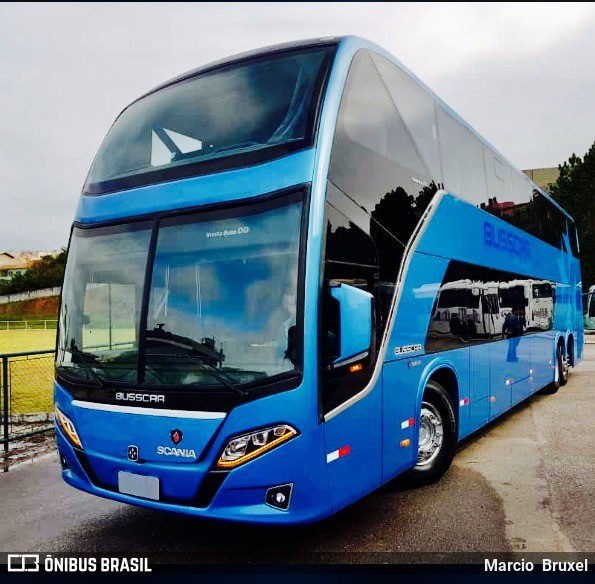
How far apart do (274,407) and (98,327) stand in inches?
65.1

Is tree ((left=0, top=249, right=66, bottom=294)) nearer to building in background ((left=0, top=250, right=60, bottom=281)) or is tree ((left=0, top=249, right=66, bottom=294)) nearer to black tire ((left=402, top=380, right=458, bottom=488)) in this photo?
building in background ((left=0, top=250, right=60, bottom=281))

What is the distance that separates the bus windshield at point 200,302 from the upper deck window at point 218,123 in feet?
1.57

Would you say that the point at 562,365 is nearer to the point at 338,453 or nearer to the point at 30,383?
the point at 338,453

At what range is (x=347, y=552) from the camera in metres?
4.11

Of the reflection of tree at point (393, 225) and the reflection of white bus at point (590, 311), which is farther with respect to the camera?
the reflection of white bus at point (590, 311)

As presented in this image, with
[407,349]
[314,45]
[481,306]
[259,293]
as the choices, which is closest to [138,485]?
[259,293]

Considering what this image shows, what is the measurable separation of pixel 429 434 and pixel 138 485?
3.07 m

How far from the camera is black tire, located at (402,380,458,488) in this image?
18.3ft

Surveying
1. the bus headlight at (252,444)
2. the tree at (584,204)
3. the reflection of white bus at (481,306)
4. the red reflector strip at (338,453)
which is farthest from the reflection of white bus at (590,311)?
the bus headlight at (252,444)

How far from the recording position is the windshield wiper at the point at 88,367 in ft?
13.4

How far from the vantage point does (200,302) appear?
12.8 feet

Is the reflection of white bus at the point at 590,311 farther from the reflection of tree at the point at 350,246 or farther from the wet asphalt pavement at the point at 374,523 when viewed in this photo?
the reflection of tree at the point at 350,246

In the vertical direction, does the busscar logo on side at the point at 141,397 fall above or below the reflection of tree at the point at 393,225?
below

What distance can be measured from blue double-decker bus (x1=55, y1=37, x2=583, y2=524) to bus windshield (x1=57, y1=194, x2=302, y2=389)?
13 mm
